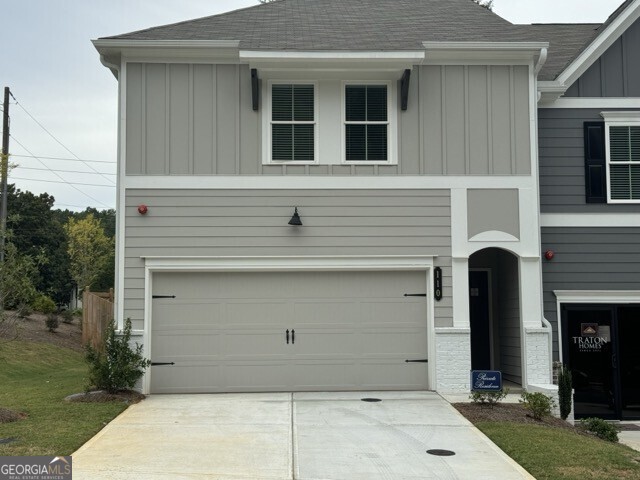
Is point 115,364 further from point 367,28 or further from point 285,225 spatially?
point 367,28

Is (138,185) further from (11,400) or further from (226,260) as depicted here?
(11,400)

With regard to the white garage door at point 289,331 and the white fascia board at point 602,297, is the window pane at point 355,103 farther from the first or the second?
the white fascia board at point 602,297

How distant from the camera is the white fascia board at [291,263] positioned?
1318 centimetres

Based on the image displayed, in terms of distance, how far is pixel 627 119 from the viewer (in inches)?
569

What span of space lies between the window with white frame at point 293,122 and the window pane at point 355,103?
1.99 feet

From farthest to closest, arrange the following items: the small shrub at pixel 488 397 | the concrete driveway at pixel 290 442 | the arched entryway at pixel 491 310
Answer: the arched entryway at pixel 491 310
the small shrub at pixel 488 397
the concrete driveway at pixel 290 442

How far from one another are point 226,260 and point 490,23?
22.9 feet

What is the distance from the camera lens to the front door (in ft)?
46.5

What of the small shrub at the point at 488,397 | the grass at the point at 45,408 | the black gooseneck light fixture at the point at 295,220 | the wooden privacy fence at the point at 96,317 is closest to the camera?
the grass at the point at 45,408

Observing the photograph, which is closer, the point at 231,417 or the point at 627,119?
the point at 231,417

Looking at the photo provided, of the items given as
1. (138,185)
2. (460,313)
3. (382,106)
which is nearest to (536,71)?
(382,106)

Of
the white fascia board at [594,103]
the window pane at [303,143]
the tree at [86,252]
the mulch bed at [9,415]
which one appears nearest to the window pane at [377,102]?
the window pane at [303,143]

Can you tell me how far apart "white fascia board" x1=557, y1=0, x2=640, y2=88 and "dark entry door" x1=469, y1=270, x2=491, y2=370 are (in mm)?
4170

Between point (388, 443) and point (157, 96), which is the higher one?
point (157, 96)
